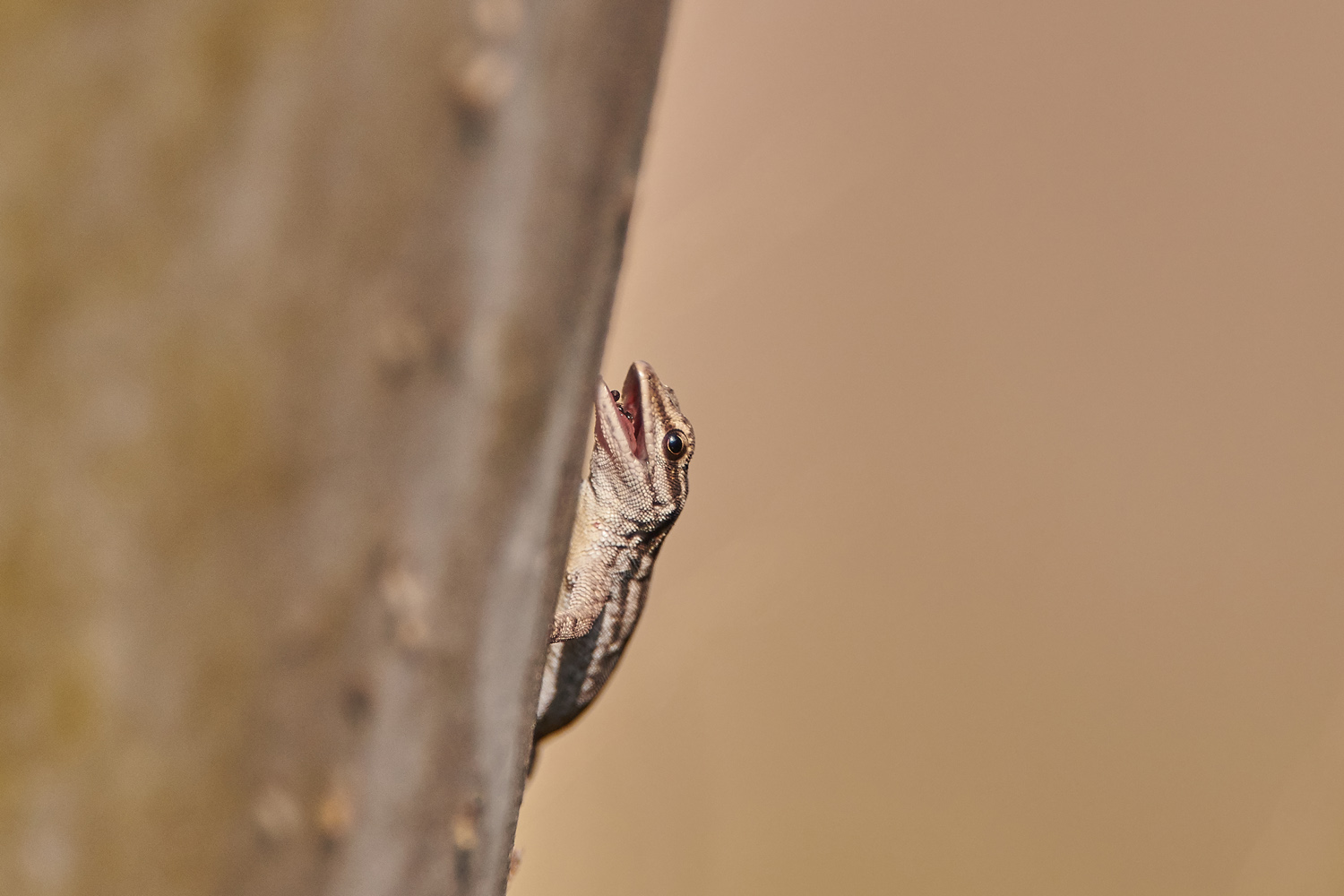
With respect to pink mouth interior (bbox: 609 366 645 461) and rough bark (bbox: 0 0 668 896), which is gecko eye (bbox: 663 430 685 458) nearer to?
pink mouth interior (bbox: 609 366 645 461)

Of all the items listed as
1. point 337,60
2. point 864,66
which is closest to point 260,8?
point 337,60

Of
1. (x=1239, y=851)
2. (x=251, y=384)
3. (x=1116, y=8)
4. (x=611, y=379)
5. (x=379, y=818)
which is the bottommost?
(x=1239, y=851)

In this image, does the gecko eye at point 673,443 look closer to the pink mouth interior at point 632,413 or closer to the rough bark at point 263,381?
the pink mouth interior at point 632,413

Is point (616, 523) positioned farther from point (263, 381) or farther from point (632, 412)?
point (263, 381)

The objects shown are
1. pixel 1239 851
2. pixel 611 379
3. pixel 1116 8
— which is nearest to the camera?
pixel 1116 8

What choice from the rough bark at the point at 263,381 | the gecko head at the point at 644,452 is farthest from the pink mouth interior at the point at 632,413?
the rough bark at the point at 263,381

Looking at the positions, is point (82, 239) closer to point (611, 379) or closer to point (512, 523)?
point (512, 523)

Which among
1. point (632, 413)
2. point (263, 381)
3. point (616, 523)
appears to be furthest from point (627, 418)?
point (263, 381)

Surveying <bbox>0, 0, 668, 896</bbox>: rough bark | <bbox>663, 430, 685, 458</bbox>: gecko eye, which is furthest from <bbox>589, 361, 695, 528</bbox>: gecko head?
<bbox>0, 0, 668, 896</bbox>: rough bark
